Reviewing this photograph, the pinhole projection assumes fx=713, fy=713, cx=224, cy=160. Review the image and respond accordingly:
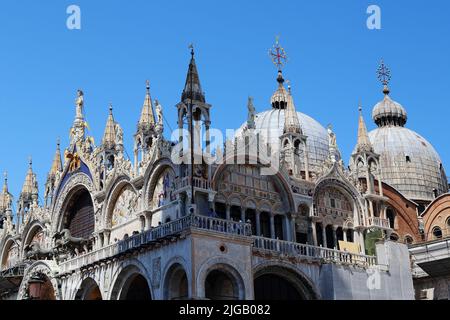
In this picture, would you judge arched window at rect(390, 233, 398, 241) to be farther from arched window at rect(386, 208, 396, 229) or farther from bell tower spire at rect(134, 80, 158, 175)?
bell tower spire at rect(134, 80, 158, 175)

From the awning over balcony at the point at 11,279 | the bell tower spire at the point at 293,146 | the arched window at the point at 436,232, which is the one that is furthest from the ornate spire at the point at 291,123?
the awning over balcony at the point at 11,279

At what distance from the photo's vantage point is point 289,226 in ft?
135

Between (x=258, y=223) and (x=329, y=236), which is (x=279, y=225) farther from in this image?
(x=329, y=236)

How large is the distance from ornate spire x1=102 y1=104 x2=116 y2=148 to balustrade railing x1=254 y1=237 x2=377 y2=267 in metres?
14.8

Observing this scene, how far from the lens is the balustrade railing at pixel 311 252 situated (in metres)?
36.1

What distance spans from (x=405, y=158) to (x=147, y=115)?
3169 cm

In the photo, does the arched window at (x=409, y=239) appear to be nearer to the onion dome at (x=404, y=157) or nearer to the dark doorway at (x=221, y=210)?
the onion dome at (x=404, y=157)

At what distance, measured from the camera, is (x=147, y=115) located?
44719 millimetres

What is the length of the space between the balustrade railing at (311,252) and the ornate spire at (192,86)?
8.36 meters

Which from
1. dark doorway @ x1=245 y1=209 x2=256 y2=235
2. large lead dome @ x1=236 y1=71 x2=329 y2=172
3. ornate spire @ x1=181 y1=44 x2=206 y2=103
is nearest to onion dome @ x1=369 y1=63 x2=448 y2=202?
large lead dome @ x1=236 y1=71 x2=329 y2=172

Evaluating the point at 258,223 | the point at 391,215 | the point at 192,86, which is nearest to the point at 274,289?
the point at 258,223

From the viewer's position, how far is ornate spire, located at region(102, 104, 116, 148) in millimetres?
46219
